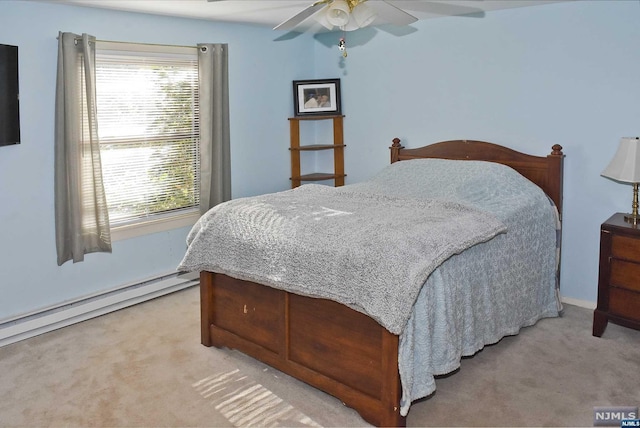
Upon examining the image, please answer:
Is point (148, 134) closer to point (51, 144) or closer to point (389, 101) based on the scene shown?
point (51, 144)

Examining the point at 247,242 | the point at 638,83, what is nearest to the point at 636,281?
the point at 638,83

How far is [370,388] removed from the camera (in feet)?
8.58

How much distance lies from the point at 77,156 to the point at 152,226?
806 mm

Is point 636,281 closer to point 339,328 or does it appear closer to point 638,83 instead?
point 638,83

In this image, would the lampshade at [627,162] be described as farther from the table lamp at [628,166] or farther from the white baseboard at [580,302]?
the white baseboard at [580,302]

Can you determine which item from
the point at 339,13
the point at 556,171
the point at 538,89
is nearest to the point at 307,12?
the point at 339,13

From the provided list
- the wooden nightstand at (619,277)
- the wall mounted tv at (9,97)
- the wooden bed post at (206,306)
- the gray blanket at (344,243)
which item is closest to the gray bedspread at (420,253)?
the gray blanket at (344,243)

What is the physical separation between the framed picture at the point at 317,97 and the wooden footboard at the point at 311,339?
225 centimetres

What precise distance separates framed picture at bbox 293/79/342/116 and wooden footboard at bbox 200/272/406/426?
2.25m

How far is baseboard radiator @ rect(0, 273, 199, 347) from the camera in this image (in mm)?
3572

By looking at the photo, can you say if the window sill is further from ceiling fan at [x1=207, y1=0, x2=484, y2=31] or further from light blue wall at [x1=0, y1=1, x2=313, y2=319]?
ceiling fan at [x1=207, y1=0, x2=484, y2=31]

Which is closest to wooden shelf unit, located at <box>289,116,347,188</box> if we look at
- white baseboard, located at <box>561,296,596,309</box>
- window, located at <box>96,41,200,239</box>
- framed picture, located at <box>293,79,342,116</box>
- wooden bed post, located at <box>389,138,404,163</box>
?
framed picture, located at <box>293,79,342,116</box>

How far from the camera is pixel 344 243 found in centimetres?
268

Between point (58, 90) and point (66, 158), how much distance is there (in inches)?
16.5
